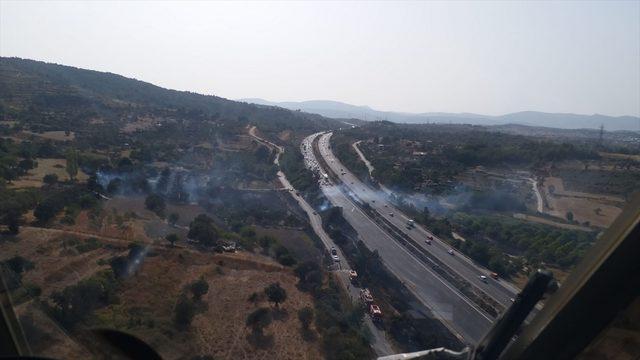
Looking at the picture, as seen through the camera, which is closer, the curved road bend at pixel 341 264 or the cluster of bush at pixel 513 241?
the curved road bend at pixel 341 264

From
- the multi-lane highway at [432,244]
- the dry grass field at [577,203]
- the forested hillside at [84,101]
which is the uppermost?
the forested hillside at [84,101]

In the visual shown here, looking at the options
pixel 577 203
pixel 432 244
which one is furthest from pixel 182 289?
pixel 577 203

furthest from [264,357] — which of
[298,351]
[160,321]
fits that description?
[160,321]

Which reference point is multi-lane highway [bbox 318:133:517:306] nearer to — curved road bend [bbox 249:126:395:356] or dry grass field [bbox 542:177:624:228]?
curved road bend [bbox 249:126:395:356]

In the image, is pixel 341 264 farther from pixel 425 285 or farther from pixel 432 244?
pixel 432 244

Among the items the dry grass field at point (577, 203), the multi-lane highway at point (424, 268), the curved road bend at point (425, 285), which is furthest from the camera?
the dry grass field at point (577, 203)

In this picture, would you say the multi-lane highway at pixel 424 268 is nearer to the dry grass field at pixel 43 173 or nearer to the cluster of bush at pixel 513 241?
the cluster of bush at pixel 513 241

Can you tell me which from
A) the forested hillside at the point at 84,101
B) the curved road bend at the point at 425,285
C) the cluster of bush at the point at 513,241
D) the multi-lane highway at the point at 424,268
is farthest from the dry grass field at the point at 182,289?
the forested hillside at the point at 84,101

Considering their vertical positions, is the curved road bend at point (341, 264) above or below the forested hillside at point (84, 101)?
below
